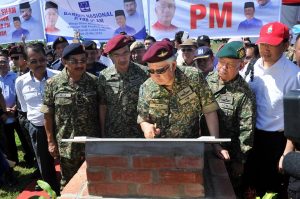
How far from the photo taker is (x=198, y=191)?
1896 mm

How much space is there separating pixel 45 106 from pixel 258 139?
1.84 meters

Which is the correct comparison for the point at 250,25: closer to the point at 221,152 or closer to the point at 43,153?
the point at 221,152

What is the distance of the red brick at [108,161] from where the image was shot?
1.90 m

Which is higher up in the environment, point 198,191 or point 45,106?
point 45,106

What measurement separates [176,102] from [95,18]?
391 cm

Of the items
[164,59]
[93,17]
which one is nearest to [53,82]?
[164,59]

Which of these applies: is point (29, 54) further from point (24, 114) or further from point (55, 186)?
point (55, 186)

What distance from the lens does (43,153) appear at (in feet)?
11.9

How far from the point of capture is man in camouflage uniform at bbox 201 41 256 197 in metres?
2.46

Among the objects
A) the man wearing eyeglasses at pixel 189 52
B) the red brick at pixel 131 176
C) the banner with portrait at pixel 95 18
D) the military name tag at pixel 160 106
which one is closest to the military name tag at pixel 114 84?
the military name tag at pixel 160 106

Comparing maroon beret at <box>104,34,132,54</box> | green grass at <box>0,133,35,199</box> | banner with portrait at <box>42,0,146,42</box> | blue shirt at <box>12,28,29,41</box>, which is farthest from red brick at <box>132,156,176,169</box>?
blue shirt at <box>12,28,29,41</box>

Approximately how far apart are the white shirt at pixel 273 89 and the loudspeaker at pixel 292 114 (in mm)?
1208

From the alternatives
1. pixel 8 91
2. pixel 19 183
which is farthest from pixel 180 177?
pixel 8 91

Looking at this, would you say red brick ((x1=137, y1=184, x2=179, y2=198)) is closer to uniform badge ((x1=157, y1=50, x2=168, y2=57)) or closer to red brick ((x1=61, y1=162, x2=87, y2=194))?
red brick ((x1=61, y1=162, x2=87, y2=194))
